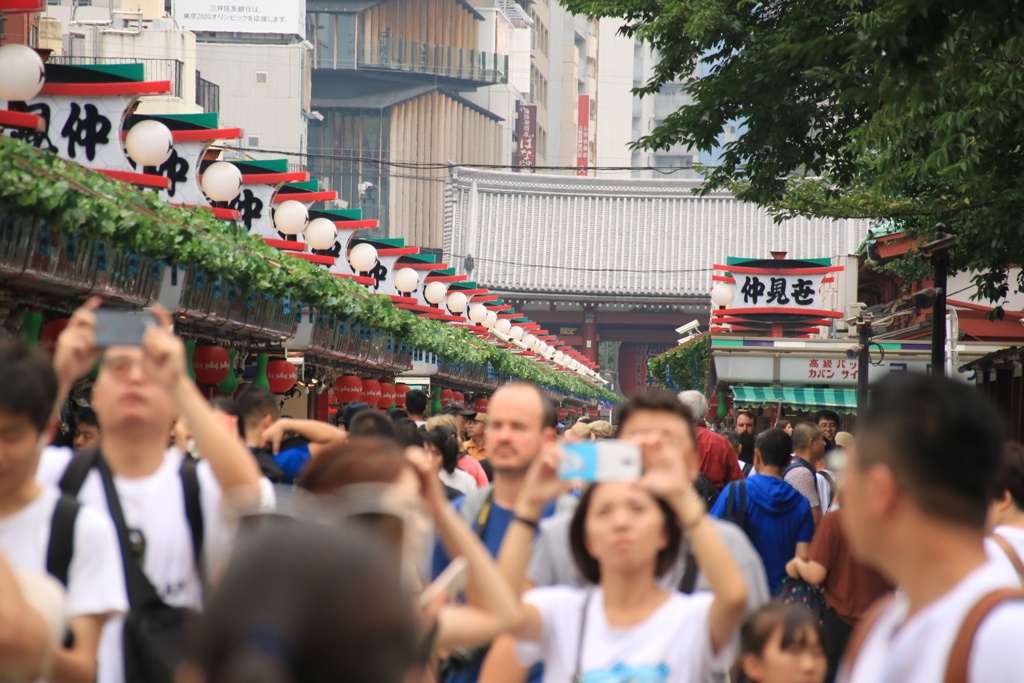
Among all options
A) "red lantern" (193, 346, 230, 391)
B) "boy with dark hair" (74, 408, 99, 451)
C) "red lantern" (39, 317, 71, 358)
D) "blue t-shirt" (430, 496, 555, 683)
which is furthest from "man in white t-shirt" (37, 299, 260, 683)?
"red lantern" (193, 346, 230, 391)

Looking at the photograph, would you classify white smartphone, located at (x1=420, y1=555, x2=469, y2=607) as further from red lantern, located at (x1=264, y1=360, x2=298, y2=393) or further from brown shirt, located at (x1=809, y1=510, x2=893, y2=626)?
red lantern, located at (x1=264, y1=360, x2=298, y2=393)

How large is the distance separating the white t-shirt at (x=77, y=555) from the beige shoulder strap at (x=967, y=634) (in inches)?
71.2

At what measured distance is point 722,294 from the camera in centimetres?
3164

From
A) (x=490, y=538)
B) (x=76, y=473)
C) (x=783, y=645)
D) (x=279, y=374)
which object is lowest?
(x=783, y=645)

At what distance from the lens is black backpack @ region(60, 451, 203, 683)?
3.06m

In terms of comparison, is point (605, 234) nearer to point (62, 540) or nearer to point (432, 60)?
point (432, 60)

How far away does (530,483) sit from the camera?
3.26m

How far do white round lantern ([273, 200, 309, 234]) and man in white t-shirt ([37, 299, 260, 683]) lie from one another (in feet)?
40.8

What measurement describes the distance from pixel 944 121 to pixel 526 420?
6.25m

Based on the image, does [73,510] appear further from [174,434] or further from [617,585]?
[174,434]

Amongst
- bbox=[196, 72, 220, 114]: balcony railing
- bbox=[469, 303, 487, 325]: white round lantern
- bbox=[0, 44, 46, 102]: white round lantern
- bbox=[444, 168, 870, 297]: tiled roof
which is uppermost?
bbox=[196, 72, 220, 114]: balcony railing

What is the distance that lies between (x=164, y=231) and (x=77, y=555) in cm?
740

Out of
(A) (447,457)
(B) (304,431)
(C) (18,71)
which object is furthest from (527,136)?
(B) (304,431)

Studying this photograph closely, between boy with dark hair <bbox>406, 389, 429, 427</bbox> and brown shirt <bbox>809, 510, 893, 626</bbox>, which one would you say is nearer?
brown shirt <bbox>809, 510, 893, 626</bbox>
